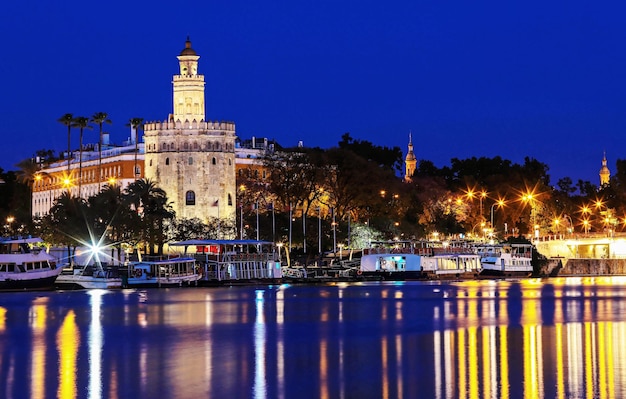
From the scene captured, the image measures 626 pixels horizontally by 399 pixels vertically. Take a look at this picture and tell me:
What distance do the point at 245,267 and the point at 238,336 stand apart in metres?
51.7

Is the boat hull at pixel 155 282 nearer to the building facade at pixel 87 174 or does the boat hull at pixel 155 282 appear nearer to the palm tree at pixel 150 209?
the palm tree at pixel 150 209

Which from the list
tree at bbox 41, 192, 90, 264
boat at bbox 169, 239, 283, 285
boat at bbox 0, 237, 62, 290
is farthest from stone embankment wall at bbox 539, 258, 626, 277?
boat at bbox 0, 237, 62, 290

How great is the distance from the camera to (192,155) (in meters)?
131

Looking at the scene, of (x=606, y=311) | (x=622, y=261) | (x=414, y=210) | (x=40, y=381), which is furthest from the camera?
(x=414, y=210)

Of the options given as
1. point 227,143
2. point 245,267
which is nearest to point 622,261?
point 227,143

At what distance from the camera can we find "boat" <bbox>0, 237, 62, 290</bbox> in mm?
88312

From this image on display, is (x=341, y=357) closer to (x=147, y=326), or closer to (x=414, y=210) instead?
(x=147, y=326)

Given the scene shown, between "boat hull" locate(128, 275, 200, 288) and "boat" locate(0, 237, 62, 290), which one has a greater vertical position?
"boat" locate(0, 237, 62, 290)

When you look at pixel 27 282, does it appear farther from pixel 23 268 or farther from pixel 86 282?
pixel 86 282

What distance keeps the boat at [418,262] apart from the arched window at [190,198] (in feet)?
61.9

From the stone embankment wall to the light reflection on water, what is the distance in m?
57.8

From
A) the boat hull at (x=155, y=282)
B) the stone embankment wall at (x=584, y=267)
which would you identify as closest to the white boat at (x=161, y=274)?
the boat hull at (x=155, y=282)

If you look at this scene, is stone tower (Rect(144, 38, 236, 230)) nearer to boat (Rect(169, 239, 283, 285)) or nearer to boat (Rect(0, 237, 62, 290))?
boat (Rect(169, 239, 283, 285))

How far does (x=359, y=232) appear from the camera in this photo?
128750 mm
